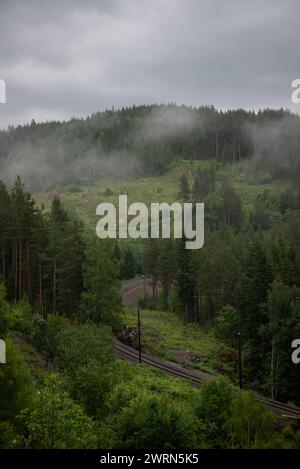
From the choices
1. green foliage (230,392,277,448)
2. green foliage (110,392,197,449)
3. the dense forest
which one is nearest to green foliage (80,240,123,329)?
the dense forest

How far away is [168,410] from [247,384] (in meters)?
35.9

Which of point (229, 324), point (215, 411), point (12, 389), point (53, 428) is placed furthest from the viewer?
point (229, 324)

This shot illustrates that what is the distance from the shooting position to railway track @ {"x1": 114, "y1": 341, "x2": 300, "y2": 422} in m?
45.0

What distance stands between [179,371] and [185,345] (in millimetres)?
11256

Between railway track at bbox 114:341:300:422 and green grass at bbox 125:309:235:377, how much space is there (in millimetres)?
2107

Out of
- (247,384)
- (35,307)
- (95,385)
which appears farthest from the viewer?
(35,307)

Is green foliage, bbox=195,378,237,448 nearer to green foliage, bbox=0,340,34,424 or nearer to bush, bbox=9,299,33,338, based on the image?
green foliage, bbox=0,340,34,424

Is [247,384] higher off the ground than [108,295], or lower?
lower

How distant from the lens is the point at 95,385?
97.0ft

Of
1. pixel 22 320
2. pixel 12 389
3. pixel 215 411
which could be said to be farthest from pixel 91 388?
pixel 22 320

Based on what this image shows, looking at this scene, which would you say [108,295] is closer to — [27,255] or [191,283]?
[27,255]

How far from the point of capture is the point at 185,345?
64562 mm

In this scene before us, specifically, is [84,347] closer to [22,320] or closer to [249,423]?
[249,423]
